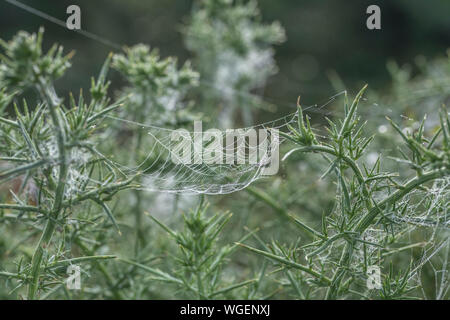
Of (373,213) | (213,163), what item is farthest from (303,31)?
(373,213)

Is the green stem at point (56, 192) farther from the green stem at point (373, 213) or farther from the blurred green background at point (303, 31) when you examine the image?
the blurred green background at point (303, 31)

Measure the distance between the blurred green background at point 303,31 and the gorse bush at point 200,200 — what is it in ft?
7.96

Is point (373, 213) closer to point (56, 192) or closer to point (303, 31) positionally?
point (56, 192)

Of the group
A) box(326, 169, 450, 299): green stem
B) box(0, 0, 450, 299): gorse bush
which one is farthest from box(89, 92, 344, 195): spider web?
box(326, 169, 450, 299): green stem

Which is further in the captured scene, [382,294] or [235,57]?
[235,57]

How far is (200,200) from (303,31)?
3.23 meters

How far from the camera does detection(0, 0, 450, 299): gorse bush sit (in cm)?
46

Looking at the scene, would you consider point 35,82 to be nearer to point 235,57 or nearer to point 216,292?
point 216,292

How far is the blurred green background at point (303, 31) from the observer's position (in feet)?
11.1

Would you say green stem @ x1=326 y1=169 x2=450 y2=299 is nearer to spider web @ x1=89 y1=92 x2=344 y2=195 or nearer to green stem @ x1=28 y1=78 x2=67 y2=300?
spider web @ x1=89 y1=92 x2=344 y2=195

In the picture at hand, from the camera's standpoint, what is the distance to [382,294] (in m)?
0.51
